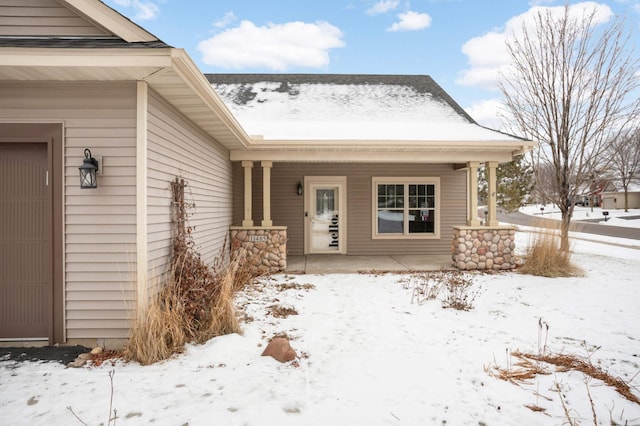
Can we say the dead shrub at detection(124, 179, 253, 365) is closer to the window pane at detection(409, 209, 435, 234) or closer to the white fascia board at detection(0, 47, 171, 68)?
the white fascia board at detection(0, 47, 171, 68)

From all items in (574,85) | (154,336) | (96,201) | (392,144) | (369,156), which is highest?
(574,85)

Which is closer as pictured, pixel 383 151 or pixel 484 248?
pixel 383 151

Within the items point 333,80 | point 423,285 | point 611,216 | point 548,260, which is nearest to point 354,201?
point 423,285

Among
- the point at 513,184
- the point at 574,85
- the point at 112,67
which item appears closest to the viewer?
the point at 112,67

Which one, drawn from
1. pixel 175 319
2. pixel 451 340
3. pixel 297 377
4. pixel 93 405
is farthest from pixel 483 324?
pixel 93 405

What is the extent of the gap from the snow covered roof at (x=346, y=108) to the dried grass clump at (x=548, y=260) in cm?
209

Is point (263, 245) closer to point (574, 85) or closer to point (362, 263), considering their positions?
point (362, 263)

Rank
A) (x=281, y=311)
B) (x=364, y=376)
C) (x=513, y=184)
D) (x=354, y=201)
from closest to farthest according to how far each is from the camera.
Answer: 1. (x=364, y=376)
2. (x=281, y=311)
3. (x=354, y=201)
4. (x=513, y=184)

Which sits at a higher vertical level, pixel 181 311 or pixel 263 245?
pixel 263 245

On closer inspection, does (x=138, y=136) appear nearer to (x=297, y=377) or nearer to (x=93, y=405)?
(x=93, y=405)

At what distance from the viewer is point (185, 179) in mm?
4715

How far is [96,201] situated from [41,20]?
6.34 ft

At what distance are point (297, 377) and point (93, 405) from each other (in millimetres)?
1440

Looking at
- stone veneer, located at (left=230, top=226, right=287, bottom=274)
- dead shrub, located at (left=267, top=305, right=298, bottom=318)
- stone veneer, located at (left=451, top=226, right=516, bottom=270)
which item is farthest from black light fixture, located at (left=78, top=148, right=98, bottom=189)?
stone veneer, located at (left=451, top=226, right=516, bottom=270)
